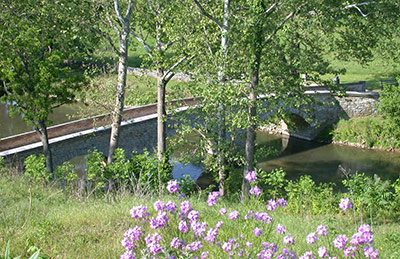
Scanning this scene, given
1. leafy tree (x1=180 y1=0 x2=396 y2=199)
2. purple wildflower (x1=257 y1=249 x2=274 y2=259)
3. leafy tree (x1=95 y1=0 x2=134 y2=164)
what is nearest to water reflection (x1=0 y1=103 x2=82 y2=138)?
→ leafy tree (x1=95 y1=0 x2=134 y2=164)

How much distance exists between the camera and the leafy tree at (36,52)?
15117 mm

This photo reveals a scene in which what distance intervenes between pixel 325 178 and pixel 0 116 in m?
18.2

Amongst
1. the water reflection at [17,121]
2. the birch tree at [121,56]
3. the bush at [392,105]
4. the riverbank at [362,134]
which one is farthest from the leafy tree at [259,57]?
the water reflection at [17,121]

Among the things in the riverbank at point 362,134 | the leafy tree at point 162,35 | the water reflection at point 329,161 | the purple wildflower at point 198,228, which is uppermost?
the leafy tree at point 162,35

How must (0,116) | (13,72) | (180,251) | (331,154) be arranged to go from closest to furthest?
(180,251), (13,72), (331,154), (0,116)

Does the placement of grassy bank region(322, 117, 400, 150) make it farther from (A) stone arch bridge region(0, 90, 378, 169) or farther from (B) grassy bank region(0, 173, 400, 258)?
(B) grassy bank region(0, 173, 400, 258)

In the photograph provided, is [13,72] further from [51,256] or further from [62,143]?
[51,256]

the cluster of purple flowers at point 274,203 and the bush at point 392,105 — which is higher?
the cluster of purple flowers at point 274,203

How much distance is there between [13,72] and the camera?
15.5 meters

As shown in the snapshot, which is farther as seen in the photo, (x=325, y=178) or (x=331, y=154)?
(x=331, y=154)

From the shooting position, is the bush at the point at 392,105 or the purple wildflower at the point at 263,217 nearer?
the purple wildflower at the point at 263,217

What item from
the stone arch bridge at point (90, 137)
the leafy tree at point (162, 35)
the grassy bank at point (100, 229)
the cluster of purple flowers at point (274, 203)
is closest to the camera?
the cluster of purple flowers at point (274, 203)

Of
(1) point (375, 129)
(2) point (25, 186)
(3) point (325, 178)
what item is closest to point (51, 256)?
(2) point (25, 186)

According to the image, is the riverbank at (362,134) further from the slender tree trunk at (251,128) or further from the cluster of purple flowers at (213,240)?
the cluster of purple flowers at (213,240)
